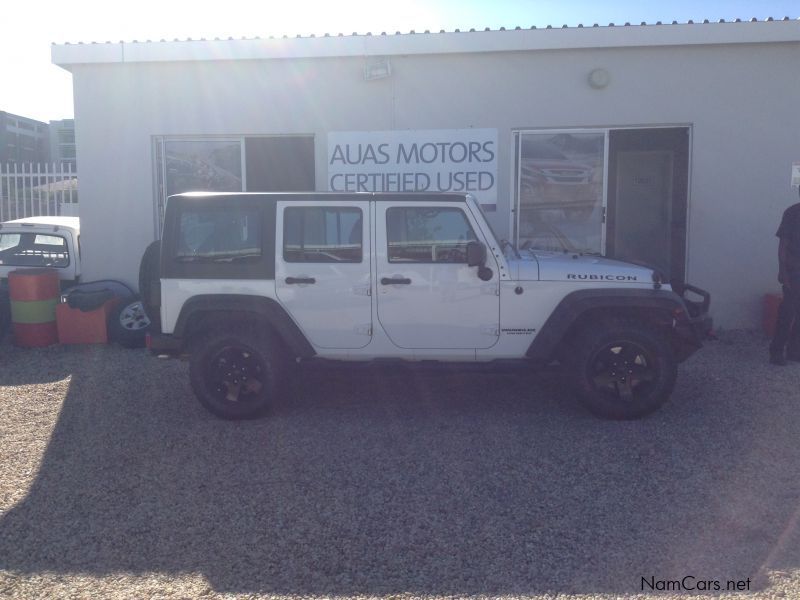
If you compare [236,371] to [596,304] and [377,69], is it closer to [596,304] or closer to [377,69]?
[596,304]

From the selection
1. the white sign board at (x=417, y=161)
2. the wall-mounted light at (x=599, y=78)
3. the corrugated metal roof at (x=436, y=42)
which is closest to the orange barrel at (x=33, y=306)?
the corrugated metal roof at (x=436, y=42)

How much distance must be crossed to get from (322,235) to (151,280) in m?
1.46

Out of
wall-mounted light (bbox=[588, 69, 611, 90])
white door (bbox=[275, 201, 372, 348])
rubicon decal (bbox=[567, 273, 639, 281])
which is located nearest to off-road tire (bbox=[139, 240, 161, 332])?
white door (bbox=[275, 201, 372, 348])

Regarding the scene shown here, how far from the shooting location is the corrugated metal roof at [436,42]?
32.0 feet

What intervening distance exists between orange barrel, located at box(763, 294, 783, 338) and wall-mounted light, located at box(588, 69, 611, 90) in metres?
3.10

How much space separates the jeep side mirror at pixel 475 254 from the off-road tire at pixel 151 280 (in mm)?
2463

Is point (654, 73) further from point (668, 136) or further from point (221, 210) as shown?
point (221, 210)

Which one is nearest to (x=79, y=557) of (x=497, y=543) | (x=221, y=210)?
(x=497, y=543)

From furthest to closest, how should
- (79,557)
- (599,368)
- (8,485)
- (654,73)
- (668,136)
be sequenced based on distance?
(668,136) → (654,73) → (599,368) → (8,485) → (79,557)

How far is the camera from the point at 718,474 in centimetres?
547

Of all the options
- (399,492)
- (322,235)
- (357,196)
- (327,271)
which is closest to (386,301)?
(327,271)

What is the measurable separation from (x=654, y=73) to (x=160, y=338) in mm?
6560

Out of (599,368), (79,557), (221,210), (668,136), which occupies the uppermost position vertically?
(668,136)

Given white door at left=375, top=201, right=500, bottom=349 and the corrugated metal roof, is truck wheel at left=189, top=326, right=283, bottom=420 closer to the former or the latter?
white door at left=375, top=201, right=500, bottom=349
